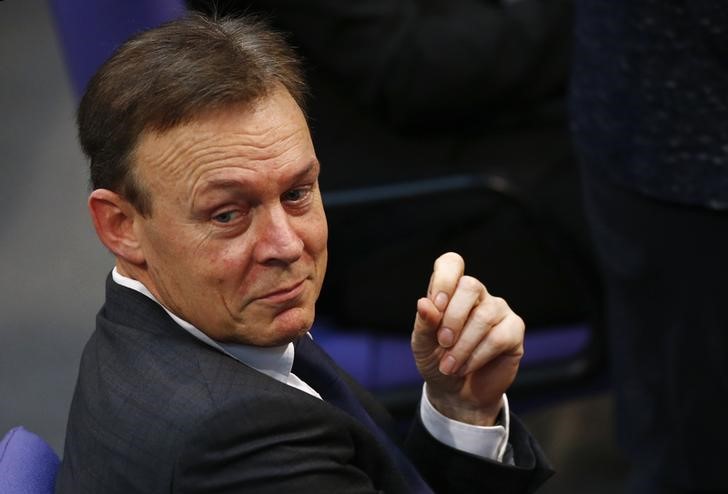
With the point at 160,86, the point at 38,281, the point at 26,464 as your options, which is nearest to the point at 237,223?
the point at 160,86

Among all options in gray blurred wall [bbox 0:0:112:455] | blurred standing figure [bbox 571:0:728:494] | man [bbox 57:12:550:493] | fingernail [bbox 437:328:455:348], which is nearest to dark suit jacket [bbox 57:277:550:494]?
man [bbox 57:12:550:493]

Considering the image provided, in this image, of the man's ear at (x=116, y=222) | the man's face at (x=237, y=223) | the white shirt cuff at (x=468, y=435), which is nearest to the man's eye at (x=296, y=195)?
the man's face at (x=237, y=223)

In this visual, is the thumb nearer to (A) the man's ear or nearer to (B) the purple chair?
(A) the man's ear

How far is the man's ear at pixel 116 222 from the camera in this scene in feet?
3.63

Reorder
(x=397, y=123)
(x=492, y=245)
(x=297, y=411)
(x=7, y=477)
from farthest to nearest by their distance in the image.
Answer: (x=397, y=123) < (x=492, y=245) < (x=7, y=477) < (x=297, y=411)

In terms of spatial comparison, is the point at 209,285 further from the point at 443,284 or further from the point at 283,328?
the point at 443,284

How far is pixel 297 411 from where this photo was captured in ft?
3.58

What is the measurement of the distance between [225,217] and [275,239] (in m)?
0.04

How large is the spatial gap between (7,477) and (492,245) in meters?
1.21

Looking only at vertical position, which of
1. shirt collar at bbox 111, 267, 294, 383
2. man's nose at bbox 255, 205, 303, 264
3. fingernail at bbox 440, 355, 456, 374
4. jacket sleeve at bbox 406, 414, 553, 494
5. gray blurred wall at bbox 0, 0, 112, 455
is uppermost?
man's nose at bbox 255, 205, 303, 264

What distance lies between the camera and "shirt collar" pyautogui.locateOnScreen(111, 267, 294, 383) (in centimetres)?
115

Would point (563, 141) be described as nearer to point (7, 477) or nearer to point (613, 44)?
Result: point (613, 44)

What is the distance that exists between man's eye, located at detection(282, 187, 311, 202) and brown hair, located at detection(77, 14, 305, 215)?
77 millimetres

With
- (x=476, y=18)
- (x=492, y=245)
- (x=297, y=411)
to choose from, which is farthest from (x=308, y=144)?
(x=476, y=18)
